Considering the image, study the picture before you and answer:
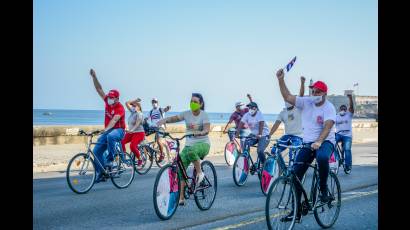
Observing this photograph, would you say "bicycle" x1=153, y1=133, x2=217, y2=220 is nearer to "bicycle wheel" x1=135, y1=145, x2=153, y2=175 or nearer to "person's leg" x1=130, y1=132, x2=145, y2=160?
"person's leg" x1=130, y1=132, x2=145, y2=160

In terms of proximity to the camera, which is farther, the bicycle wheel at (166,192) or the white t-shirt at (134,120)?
the white t-shirt at (134,120)

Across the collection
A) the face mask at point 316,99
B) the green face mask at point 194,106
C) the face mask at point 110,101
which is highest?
the face mask at point 110,101

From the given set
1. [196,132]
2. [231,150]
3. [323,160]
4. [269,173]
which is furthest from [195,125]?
[231,150]

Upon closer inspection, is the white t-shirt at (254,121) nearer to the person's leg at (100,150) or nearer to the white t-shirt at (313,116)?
the person's leg at (100,150)

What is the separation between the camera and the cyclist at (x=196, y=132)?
793 cm

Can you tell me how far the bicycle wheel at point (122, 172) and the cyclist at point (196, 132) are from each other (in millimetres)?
3023

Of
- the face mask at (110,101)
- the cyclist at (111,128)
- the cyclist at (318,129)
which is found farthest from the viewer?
the face mask at (110,101)

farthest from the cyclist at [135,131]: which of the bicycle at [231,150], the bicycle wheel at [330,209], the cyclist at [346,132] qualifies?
the bicycle wheel at [330,209]

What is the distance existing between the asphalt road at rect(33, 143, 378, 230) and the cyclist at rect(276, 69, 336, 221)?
93 cm

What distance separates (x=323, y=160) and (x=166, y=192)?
2236mm

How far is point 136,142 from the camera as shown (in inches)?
530
